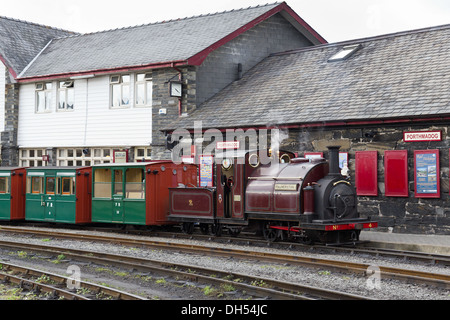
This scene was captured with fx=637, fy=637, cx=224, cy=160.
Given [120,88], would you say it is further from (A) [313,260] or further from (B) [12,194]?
(A) [313,260]

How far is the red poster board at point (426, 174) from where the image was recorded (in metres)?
16.0

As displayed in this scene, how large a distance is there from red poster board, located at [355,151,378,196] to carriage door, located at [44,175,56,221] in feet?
31.3

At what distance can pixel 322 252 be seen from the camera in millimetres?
13977

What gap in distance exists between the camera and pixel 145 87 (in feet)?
81.9

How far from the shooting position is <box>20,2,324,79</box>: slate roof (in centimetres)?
2478

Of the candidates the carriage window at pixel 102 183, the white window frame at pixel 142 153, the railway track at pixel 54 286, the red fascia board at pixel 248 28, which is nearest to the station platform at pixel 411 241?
the railway track at pixel 54 286

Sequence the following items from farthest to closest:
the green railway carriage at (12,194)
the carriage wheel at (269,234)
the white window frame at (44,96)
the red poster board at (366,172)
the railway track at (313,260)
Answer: the white window frame at (44,96) < the green railway carriage at (12,194) < the red poster board at (366,172) < the carriage wheel at (269,234) < the railway track at (313,260)

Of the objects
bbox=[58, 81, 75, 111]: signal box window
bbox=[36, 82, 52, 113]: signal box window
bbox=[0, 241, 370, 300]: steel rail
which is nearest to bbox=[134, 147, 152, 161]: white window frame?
bbox=[58, 81, 75, 111]: signal box window

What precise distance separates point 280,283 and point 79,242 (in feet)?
26.8

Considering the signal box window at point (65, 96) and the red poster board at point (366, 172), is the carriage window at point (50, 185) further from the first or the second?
the red poster board at point (366, 172)

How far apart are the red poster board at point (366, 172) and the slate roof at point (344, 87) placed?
1.07m
